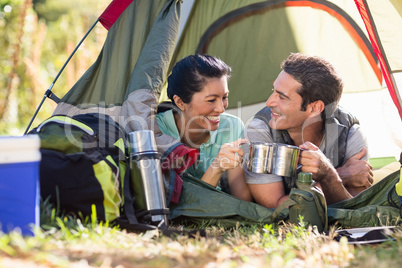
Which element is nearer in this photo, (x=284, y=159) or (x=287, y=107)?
(x=284, y=159)

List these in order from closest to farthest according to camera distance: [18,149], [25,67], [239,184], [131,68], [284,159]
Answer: [18,149], [284,159], [239,184], [131,68], [25,67]

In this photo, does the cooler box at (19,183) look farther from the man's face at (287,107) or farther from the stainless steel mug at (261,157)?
the man's face at (287,107)

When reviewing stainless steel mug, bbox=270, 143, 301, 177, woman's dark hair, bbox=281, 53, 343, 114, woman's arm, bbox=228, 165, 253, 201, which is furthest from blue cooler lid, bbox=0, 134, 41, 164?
woman's dark hair, bbox=281, 53, 343, 114

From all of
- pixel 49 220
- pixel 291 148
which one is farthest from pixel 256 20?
pixel 49 220

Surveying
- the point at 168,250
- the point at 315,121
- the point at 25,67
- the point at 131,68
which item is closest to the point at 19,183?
the point at 168,250

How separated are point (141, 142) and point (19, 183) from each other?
0.64m

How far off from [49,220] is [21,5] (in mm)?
4360

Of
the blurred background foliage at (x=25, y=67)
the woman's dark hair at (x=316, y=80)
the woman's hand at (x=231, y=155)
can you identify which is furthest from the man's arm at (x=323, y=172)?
the blurred background foliage at (x=25, y=67)

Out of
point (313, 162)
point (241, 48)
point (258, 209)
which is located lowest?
point (258, 209)

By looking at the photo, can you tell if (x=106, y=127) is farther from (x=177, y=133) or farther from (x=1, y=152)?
(x=1, y=152)

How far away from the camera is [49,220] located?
1.78 m

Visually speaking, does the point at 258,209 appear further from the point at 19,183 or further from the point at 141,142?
the point at 19,183

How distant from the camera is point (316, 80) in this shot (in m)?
2.62

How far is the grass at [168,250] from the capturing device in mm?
1404
